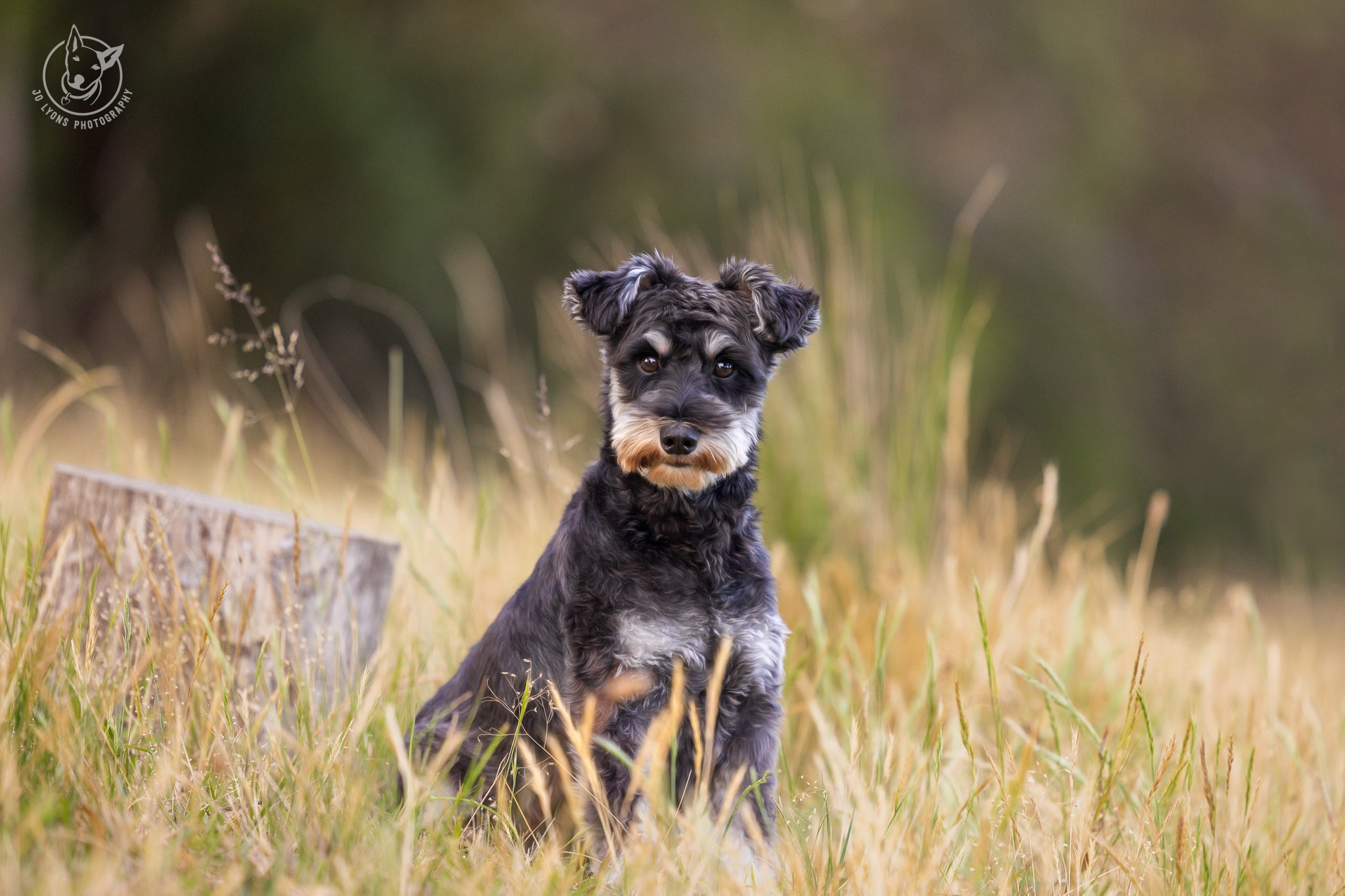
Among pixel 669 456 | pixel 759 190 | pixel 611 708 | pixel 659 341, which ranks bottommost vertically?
pixel 611 708

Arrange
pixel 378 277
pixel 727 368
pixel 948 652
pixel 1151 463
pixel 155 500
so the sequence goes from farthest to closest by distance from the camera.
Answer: pixel 1151 463
pixel 378 277
pixel 948 652
pixel 155 500
pixel 727 368

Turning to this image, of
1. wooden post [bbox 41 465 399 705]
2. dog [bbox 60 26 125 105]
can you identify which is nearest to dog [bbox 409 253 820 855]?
wooden post [bbox 41 465 399 705]

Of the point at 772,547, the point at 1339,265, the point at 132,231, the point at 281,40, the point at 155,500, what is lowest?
the point at 155,500

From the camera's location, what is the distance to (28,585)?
3197 millimetres

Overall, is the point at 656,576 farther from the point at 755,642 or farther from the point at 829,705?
the point at 829,705

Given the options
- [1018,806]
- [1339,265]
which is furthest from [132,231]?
[1339,265]

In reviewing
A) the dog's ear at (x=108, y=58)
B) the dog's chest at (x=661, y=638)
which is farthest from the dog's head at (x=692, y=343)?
the dog's ear at (x=108, y=58)

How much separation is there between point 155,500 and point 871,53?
1223cm

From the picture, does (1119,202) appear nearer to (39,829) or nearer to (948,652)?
(948,652)

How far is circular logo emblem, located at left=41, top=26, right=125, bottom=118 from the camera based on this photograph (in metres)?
6.50

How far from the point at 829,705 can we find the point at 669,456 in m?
1.81

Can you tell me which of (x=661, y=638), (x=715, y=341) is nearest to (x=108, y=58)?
(x=715, y=341)

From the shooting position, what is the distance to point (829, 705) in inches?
175

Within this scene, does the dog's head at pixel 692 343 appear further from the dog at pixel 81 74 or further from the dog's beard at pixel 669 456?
the dog at pixel 81 74
